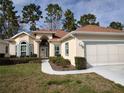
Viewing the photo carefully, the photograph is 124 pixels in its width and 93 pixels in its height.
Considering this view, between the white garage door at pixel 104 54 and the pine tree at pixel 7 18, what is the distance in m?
40.1

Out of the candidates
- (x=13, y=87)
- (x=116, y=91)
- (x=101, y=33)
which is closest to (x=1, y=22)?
(x=101, y=33)

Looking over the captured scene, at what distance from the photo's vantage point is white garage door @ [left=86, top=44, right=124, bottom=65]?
1784 centimetres

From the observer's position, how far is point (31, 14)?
5447cm

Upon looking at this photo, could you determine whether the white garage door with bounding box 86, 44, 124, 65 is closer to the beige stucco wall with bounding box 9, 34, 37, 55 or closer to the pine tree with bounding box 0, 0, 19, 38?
the beige stucco wall with bounding box 9, 34, 37, 55

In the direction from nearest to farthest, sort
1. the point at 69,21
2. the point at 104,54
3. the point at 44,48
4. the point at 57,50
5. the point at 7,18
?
1. the point at 104,54
2. the point at 57,50
3. the point at 44,48
4. the point at 7,18
5. the point at 69,21

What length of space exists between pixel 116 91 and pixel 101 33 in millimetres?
9895

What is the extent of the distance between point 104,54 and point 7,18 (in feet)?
137

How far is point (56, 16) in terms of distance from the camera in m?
55.3

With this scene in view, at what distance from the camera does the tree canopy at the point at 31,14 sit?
54219 millimetres

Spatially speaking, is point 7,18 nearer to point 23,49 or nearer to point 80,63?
point 23,49

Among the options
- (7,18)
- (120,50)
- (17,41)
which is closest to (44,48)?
(17,41)

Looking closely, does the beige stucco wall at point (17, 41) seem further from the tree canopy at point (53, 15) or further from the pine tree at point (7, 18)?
the tree canopy at point (53, 15)

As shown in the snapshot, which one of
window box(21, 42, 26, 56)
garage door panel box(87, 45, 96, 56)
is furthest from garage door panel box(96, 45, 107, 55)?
window box(21, 42, 26, 56)

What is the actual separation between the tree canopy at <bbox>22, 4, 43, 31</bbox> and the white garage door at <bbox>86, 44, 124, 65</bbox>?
38.6 meters
